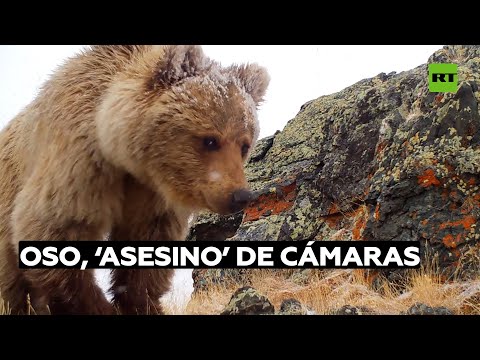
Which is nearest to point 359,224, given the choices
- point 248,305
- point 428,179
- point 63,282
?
point 428,179

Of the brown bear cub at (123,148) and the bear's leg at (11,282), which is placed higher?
the brown bear cub at (123,148)

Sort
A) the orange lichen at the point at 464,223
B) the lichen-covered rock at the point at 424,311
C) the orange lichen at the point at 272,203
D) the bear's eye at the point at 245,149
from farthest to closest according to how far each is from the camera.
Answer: the orange lichen at the point at 272,203, the orange lichen at the point at 464,223, the bear's eye at the point at 245,149, the lichen-covered rock at the point at 424,311

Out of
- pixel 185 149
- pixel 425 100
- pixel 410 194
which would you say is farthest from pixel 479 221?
pixel 185 149

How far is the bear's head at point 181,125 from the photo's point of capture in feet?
12.7

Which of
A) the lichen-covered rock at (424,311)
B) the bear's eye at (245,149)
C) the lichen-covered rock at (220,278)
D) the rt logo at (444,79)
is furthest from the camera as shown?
the lichen-covered rock at (220,278)

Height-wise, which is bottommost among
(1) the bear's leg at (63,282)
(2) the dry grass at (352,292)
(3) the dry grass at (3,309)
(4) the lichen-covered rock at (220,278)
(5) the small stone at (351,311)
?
(4) the lichen-covered rock at (220,278)

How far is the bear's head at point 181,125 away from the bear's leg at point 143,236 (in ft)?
1.02

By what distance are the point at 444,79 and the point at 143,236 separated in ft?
8.68

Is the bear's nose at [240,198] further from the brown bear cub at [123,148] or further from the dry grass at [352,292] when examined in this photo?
the dry grass at [352,292]

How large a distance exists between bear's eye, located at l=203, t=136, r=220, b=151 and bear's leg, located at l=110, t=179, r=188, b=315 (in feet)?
2.00

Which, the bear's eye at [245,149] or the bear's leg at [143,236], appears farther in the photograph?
the bear's leg at [143,236]

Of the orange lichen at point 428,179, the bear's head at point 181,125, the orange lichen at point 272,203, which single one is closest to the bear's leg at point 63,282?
the bear's head at point 181,125

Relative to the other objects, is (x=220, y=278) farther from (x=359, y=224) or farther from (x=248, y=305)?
(x=248, y=305)

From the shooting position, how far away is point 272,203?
6.55 m
